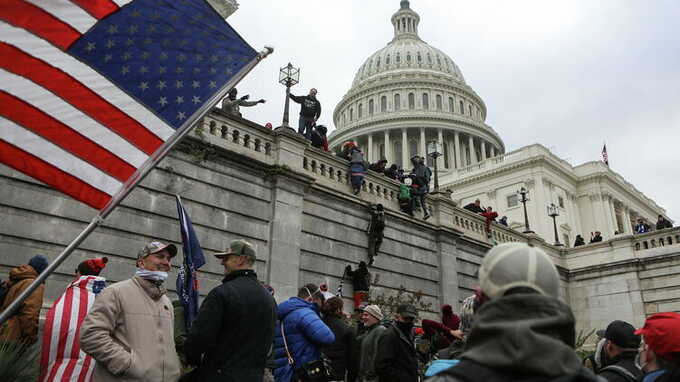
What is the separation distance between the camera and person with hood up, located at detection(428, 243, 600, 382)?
1.92 m

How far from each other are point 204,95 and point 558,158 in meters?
63.4

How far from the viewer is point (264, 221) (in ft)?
46.1

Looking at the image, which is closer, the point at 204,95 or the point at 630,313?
the point at 204,95

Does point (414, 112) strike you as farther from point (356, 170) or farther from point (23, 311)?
point (23, 311)

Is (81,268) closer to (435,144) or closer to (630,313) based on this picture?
(435,144)

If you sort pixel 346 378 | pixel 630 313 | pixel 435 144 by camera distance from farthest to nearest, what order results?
1. pixel 630 313
2. pixel 435 144
3. pixel 346 378

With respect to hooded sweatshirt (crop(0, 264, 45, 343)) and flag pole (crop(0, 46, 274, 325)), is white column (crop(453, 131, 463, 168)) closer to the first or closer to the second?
hooded sweatshirt (crop(0, 264, 45, 343))

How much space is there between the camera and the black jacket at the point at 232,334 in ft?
14.3

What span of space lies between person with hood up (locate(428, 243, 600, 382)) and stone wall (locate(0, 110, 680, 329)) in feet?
32.3

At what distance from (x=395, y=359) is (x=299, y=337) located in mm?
1102

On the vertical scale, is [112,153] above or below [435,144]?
below

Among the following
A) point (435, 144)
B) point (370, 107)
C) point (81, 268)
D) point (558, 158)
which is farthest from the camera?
point (370, 107)

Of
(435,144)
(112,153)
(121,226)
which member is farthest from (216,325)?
(435,144)

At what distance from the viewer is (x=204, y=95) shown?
5.44 m
